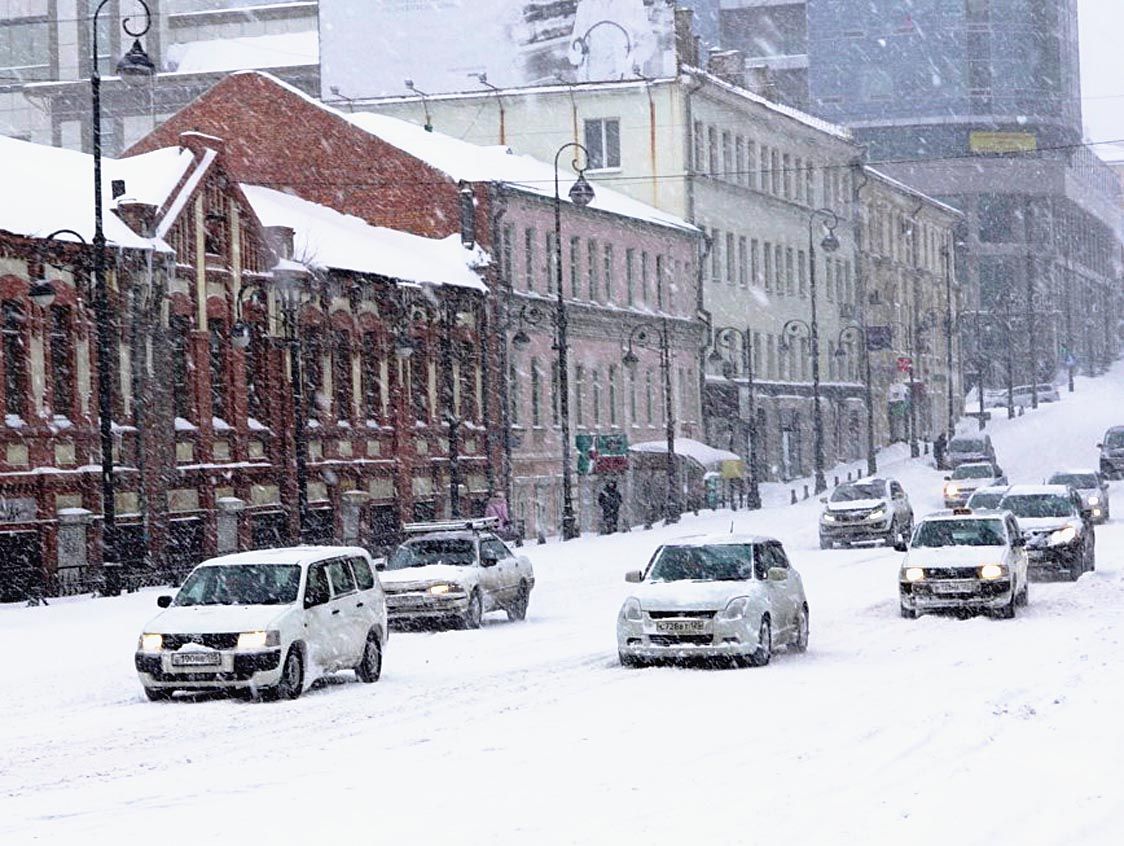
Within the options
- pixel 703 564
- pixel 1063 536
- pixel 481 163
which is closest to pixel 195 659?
pixel 703 564

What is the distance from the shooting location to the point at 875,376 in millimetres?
101375

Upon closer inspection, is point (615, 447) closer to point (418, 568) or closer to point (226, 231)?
point (226, 231)

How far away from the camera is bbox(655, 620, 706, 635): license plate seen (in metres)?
22.9

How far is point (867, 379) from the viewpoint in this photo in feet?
286

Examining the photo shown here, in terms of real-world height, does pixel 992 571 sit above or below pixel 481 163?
below

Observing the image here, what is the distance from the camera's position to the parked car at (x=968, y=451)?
76.4 meters

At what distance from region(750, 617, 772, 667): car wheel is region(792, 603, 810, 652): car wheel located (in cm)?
152

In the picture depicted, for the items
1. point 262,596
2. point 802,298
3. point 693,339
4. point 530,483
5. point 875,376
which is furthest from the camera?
point 875,376

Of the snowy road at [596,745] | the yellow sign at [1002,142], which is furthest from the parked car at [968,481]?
the yellow sign at [1002,142]

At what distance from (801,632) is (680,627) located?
2509mm

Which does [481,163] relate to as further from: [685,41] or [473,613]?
[473,613]

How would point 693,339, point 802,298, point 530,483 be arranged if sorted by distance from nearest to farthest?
point 530,483 → point 693,339 → point 802,298

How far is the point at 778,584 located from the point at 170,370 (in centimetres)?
2206

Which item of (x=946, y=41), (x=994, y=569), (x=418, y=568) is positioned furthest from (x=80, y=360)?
(x=946, y=41)
